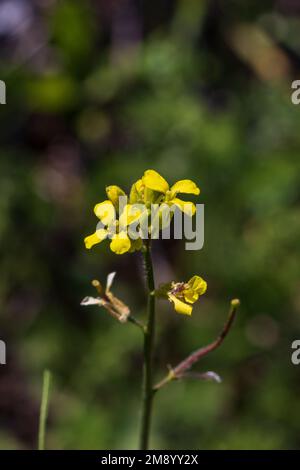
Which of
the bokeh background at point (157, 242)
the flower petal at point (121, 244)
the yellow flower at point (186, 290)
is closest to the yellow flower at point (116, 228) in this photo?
the flower petal at point (121, 244)

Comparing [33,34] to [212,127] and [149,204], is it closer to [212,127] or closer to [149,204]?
[212,127]

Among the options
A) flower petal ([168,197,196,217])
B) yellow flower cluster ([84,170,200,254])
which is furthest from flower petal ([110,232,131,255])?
flower petal ([168,197,196,217])

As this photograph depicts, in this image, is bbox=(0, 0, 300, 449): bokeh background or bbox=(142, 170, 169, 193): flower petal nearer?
bbox=(142, 170, 169, 193): flower petal

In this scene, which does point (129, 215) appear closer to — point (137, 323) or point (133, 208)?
point (133, 208)

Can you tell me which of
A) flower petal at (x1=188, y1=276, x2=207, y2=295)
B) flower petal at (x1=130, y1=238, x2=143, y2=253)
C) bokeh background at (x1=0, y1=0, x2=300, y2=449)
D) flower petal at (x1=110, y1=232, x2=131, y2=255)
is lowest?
flower petal at (x1=188, y1=276, x2=207, y2=295)

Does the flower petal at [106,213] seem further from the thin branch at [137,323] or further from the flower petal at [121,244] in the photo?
the thin branch at [137,323]

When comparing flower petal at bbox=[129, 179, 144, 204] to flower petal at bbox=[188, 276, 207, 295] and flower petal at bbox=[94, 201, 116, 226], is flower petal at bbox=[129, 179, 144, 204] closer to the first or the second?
flower petal at bbox=[94, 201, 116, 226]
